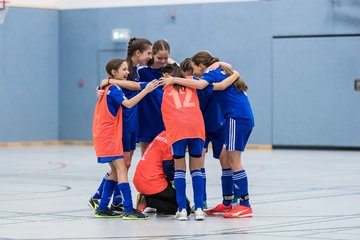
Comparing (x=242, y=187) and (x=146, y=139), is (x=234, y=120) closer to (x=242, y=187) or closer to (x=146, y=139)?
(x=242, y=187)

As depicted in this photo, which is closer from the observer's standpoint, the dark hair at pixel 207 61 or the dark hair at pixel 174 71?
the dark hair at pixel 174 71

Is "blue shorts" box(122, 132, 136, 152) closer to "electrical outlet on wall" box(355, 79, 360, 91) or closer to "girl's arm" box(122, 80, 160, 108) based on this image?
"girl's arm" box(122, 80, 160, 108)

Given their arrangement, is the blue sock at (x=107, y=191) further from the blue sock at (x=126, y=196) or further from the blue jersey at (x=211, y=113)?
the blue jersey at (x=211, y=113)

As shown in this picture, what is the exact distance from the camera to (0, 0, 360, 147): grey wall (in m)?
22.6

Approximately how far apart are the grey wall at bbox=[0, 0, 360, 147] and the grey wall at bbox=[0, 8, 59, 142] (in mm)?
42

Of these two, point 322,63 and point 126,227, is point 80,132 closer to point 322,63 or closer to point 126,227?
point 322,63

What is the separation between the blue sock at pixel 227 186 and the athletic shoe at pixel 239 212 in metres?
0.36

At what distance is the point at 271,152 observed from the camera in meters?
22.1

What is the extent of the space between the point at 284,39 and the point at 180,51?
118 inches

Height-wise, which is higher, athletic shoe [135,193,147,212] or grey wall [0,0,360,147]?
grey wall [0,0,360,147]

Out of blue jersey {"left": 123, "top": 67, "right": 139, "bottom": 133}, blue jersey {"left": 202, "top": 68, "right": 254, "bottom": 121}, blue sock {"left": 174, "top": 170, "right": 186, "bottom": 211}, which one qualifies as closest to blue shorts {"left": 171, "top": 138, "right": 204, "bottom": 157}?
blue sock {"left": 174, "top": 170, "right": 186, "bottom": 211}

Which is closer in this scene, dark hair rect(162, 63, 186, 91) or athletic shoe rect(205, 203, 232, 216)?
dark hair rect(162, 63, 186, 91)

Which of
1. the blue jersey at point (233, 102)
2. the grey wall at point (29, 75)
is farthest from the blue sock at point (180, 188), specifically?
the grey wall at point (29, 75)

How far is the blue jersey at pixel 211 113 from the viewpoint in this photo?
9.82 m
